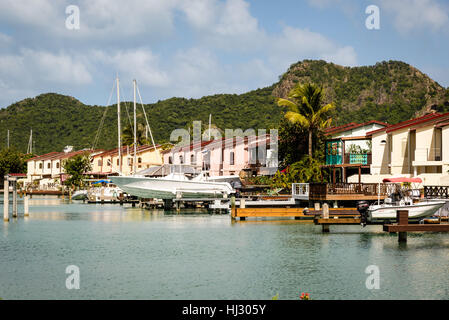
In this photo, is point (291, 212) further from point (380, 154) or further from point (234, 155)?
point (234, 155)

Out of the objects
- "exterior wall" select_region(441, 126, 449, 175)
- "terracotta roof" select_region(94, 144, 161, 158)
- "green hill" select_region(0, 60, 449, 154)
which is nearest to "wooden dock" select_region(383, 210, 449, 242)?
"exterior wall" select_region(441, 126, 449, 175)

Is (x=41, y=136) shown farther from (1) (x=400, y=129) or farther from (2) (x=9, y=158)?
(1) (x=400, y=129)

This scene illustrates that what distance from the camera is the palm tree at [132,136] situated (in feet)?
334

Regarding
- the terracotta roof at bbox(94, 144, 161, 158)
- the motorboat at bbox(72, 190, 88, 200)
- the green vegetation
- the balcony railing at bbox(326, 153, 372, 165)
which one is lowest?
the motorboat at bbox(72, 190, 88, 200)

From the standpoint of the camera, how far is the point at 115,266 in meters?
22.3

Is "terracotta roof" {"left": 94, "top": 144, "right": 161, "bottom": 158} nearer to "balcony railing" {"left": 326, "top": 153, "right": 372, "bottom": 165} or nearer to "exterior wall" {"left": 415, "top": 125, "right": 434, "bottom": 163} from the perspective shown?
"balcony railing" {"left": 326, "top": 153, "right": 372, "bottom": 165}

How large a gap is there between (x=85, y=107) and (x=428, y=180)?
125821 mm

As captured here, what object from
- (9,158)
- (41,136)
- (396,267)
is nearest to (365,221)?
(396,267)

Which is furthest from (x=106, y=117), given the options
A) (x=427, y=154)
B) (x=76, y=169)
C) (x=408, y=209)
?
(x=408, y=209)

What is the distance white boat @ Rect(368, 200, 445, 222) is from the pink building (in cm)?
3581

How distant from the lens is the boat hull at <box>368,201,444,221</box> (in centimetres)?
2977

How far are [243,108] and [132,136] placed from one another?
94.9 feet

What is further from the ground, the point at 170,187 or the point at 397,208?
the point at 170,187

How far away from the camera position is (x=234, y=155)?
76562 millimetres
